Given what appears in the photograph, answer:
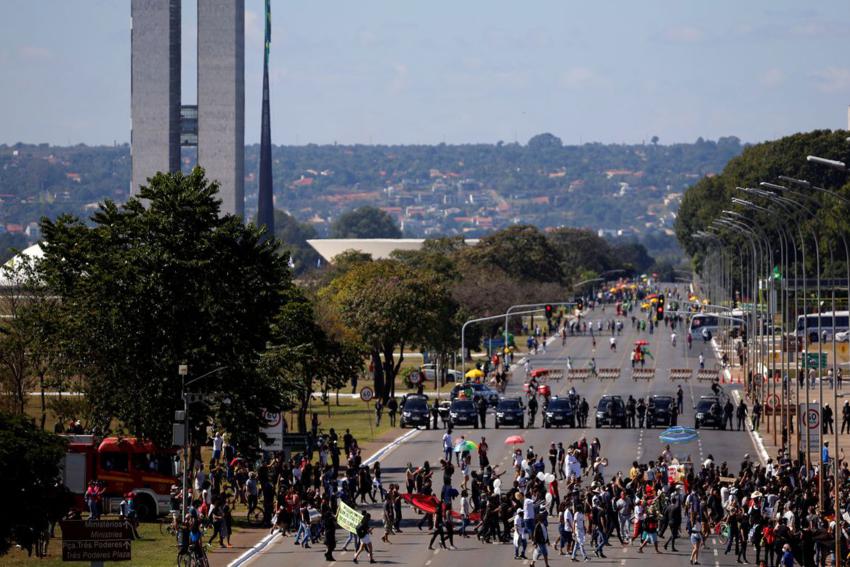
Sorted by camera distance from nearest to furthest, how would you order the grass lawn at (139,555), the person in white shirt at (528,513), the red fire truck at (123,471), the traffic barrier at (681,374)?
the grass lawn at (139,555)
the person in white shirt at (528,513)
the red fire truck at (123,471)
the traffic barrier at (681,374)

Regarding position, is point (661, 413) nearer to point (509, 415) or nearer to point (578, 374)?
point (509, 415)

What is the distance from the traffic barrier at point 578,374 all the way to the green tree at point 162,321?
52547 mm

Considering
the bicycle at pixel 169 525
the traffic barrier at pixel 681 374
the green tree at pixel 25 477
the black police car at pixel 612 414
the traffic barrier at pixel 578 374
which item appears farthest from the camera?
the traffic barrier at pixel 578 374

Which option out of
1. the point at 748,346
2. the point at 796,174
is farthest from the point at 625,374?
the point at 796,174

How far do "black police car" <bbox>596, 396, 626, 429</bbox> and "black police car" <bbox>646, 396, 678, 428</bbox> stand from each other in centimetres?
108

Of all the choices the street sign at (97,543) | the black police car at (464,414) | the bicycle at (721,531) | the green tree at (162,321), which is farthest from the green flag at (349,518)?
the black police car at (464,414)

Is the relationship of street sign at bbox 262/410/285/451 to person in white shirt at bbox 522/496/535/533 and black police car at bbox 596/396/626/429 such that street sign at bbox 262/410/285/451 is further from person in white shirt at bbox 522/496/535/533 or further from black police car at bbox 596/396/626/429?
black police car at bbox 596/396/626/429

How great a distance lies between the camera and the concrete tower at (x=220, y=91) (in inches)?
7185

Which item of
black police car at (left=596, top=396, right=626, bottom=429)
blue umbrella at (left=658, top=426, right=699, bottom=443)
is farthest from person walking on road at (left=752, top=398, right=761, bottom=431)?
blue umbrella at (left=658, top=426, right=699, bottom=443)

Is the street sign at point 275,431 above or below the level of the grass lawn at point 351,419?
above

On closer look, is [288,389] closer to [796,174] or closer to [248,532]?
[248,532]

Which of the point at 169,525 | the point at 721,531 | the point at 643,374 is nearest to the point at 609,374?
the point at 643,374

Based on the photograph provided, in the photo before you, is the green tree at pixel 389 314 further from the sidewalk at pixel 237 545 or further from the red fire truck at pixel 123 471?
the red fire truck at pixel 123 471

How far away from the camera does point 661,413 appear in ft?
238
